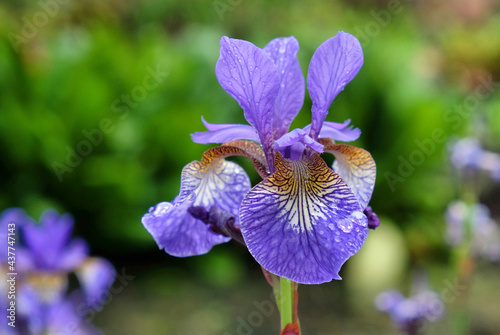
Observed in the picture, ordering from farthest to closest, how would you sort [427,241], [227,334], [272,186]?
[427,241]
[227,334]
[272,186]

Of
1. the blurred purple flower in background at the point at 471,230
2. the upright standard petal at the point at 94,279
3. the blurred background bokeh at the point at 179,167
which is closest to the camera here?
the blurred purple flower in background at the point at 471,230

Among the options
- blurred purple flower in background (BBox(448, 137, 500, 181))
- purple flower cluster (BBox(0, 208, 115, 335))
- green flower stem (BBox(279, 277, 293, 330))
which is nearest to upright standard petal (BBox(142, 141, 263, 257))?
green flower stem (BBox(279, 277, 293, 330))

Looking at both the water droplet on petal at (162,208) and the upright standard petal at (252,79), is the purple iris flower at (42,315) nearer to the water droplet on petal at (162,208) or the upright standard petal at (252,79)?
the water droplet on petal at (162,208)

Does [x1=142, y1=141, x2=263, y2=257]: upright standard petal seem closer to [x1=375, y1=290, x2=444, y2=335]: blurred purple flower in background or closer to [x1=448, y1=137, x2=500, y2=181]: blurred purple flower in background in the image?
[x1=375, y1=290, x2=444, y2=335]: blurred purple flower in background

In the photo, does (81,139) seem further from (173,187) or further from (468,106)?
(468,106)

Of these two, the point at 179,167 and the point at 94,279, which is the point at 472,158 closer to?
the point at 94,279

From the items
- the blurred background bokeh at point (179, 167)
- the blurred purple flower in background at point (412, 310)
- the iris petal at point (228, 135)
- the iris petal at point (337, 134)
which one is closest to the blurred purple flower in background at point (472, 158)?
the blurred purple flower in background at point (412, 310)

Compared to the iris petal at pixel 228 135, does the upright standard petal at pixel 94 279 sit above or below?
below

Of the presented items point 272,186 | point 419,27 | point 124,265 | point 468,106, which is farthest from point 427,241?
point 419,27
